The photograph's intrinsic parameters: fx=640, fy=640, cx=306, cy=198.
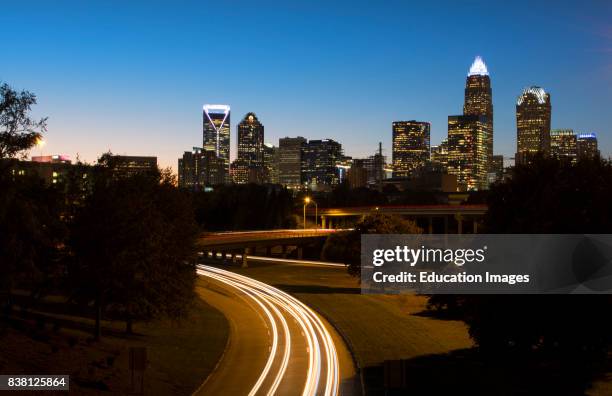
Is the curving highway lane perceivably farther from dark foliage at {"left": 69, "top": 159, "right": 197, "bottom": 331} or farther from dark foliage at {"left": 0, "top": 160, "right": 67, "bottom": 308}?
dark foliage at {"left": 0, "top": 160, "right": 67, "bottom": 308}

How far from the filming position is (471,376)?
85.7 feet

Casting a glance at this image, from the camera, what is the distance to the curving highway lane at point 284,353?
2443cm

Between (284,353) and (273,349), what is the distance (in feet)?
3.85

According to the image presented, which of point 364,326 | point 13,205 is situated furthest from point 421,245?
point 13,205

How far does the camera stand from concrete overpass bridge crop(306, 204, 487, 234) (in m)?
120

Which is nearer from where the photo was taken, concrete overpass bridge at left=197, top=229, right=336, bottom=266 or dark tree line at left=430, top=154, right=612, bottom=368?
dark tree line at left=430, top=154, right=612, bottom=368

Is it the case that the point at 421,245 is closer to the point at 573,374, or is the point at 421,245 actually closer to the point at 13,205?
the point at 573,374

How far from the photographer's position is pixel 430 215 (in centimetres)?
12762

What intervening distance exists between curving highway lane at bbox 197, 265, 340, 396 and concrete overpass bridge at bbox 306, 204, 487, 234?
2385 inches

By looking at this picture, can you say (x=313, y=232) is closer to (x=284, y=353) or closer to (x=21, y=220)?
(x=284, y=353)

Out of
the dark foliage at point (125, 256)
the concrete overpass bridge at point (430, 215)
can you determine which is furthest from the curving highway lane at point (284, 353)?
the concrete overpass bridge at point (430, 215)

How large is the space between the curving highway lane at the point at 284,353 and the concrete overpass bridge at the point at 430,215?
60.6 m

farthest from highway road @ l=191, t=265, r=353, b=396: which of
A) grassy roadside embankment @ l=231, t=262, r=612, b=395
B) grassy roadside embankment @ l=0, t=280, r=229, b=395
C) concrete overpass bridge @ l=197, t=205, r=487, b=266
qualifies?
concrete overpass bridge @ l=197, t=205, r=487, b=266

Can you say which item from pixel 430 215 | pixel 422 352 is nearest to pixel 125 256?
pixel 422 352
